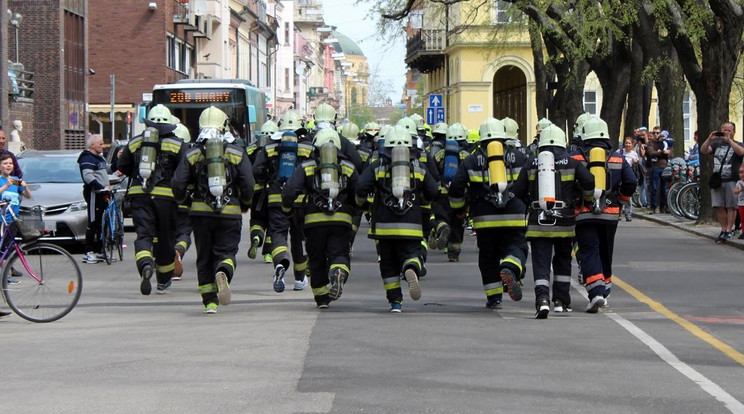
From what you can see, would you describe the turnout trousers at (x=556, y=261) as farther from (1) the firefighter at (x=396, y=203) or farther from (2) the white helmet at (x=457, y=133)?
(2) the white helmet at (x=457, y=133)

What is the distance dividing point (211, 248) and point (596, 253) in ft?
11.8

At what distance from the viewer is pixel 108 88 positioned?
197 feet

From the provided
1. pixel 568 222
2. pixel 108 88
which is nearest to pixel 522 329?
pixel 568 222

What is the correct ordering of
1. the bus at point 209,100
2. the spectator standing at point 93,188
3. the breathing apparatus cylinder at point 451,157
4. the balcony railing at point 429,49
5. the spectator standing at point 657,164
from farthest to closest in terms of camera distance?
1. the balcony railing at point 429,49
2. the bus at point 209,100
3. the spectator standing at point 657,164
4. the spectator standing at point 93,188
5. the breathing apparatus cylinder at point 451,157

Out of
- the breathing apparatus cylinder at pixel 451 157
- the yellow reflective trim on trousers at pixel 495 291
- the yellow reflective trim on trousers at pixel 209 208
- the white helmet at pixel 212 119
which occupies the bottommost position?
the yellow reflective trim on trousers at pixel 495 291

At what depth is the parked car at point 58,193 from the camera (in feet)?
65.6

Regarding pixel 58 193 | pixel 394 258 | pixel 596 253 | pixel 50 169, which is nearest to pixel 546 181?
pixel 596 253

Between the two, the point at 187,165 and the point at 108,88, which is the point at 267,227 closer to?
A: the point at 187,165

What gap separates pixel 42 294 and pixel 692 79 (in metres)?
15.7

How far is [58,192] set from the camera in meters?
20.6

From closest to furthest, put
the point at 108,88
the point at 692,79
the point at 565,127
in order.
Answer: the point at 692,79 → the point at 565,127 → the point at 108,88

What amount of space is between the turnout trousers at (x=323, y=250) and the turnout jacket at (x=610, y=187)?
220 cm

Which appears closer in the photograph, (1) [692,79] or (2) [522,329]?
(2) [522,329]

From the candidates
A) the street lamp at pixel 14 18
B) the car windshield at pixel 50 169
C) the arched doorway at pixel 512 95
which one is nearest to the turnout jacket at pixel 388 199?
the car windshield at pixel 50 169
